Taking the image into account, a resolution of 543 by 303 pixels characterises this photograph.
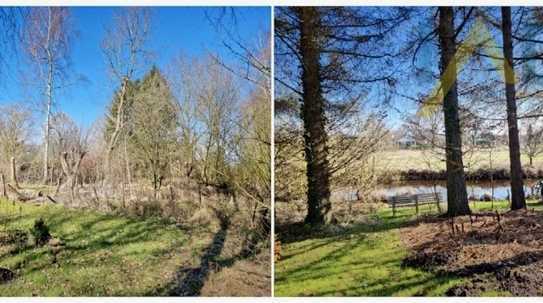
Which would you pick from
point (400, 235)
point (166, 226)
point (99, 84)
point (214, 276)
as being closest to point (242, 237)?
point (214, 276)

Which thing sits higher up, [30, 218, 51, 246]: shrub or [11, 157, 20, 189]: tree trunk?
[11, 157, 20, 189]: tree trunk

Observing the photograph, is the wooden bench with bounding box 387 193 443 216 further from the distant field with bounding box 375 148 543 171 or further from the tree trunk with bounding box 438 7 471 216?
the distant field with bounding box 375 148 543 171

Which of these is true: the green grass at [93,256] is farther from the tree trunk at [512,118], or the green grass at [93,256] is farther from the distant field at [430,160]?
the tree trunk at [512,118]

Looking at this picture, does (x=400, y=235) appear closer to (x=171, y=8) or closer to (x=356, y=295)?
(x=356, y=295)

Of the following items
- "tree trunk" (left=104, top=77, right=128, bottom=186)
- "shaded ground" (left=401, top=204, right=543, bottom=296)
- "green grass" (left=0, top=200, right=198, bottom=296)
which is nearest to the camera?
"shaded ground" (left=401, top=204, right=543, bottom=296)

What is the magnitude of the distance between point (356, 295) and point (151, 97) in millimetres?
1976

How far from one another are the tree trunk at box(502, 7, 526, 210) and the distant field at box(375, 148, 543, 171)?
5 centimetres

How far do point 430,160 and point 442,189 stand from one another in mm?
219

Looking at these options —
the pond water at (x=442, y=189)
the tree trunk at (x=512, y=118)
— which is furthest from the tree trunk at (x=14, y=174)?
the tree trunk at (x=512, y=118)

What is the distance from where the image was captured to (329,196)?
347cm

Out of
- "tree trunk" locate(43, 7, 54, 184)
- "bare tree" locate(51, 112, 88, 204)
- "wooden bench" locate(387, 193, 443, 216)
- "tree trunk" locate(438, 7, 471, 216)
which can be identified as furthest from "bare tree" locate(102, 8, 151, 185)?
"tree trunk" locate(438, 7, 471, 216)

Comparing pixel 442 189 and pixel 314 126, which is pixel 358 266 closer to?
pixel 442 189

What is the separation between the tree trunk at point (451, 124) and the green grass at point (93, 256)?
1.84 m

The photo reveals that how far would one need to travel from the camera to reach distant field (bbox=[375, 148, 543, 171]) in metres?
3.38
